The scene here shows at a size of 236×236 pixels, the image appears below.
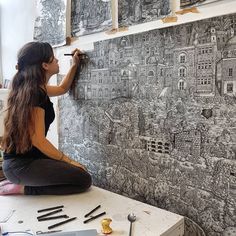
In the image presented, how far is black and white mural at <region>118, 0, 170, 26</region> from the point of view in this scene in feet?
3.51

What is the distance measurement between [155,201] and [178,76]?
53 cm

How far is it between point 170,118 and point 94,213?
0.46 m

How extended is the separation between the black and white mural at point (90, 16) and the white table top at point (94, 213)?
77 cm

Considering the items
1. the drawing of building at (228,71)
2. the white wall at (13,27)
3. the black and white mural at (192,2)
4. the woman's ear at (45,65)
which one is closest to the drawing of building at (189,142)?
the drawing of building at (228,71)

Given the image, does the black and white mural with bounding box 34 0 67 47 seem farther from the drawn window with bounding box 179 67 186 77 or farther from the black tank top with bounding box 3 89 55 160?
the drawn window with bounding box 179 67 186 77

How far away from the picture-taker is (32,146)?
1278mm

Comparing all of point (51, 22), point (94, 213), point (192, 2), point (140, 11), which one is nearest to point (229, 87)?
point (192, 2)

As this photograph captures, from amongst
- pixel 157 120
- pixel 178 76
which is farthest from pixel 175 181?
pixel 178 76

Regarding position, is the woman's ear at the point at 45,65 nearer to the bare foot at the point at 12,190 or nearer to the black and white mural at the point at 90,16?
the black and white mural at the point at 90,16

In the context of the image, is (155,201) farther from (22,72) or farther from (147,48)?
(22,72)

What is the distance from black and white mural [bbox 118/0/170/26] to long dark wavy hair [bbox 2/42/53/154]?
417 mm

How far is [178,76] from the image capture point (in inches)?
40.8

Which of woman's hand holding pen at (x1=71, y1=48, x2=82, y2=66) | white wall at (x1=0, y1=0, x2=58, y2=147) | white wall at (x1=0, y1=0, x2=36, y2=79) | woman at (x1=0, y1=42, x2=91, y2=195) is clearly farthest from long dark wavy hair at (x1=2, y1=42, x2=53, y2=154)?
white wall at (x1=0, y1=0, x2=36, y2=79)

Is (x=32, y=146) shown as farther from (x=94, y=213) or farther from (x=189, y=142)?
(x=189, y=142)
